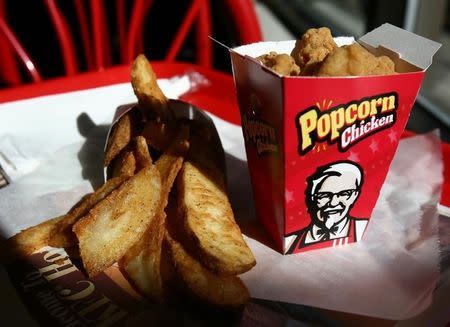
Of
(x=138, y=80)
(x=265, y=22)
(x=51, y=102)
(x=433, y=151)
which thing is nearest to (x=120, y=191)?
(x=138, y=80)

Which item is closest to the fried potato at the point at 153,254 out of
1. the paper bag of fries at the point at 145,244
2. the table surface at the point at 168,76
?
the paper bag of fries at the point at 145,244

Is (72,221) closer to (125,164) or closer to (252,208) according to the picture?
(125,164)

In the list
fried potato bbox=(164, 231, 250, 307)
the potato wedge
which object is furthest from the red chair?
fried potato bbox=(164, 231, 250, 307)

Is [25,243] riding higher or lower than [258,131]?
lower

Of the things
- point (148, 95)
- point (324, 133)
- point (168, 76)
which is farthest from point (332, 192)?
point (168, 76)

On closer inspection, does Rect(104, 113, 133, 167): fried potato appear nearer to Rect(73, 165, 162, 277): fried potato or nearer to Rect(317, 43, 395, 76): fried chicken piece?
Rect(73, 165, 162, 277): fried potato

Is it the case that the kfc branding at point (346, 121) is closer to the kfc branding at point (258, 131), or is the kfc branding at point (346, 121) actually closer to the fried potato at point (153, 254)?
the kfc branding at point (258, 131)
